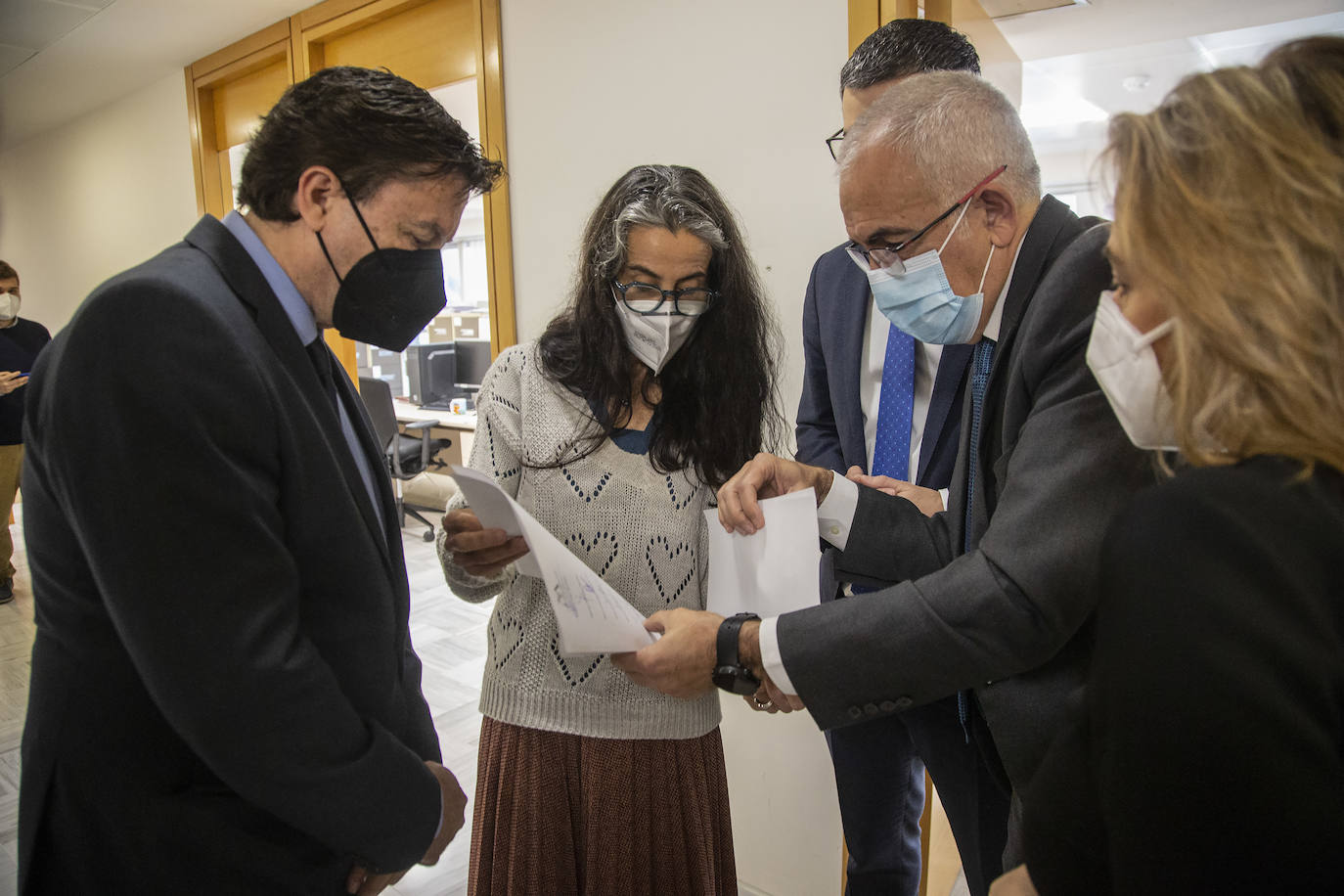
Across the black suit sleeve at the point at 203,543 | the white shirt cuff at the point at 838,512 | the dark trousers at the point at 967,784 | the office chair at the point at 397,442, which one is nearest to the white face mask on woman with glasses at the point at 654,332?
the white shirt cuff at the point at 838,512

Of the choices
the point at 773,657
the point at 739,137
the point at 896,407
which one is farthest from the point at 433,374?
the point at 773,657

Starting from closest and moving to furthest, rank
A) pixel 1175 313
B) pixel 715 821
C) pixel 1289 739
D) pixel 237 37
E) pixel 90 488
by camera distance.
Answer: pixel 1289 739
pixel 1175 313
pixel 90 488
pixel 715 821
pixel 237 37

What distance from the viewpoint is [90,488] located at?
0.70m

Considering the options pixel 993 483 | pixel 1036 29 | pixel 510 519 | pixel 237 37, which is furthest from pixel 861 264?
pixel 237 37

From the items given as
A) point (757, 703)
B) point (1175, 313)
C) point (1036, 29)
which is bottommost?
point (757, 703)

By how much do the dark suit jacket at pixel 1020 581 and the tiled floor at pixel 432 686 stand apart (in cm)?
174

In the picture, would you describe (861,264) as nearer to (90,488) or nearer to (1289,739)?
(1289,739)

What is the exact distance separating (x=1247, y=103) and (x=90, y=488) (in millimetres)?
977

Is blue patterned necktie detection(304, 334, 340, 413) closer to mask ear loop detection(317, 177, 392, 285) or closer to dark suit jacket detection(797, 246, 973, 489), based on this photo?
mask ear loop detection(317, 177, 392, 285)

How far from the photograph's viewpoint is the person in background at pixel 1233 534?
0.47m

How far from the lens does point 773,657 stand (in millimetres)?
978

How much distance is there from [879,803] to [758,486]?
2.45 feet

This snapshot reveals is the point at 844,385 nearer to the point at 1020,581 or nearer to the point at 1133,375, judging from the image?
the point at 1020,581

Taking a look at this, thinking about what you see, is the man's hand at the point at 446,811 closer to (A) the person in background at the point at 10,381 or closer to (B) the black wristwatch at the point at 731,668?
(B) the black wristwatch at the point at 731,668
